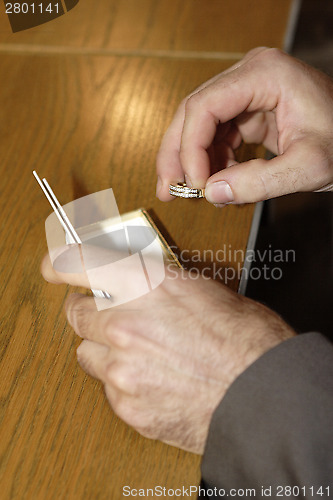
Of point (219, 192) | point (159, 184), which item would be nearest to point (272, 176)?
point (219, 192)

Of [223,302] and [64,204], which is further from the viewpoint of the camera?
[64,204]

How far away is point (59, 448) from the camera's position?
47cm

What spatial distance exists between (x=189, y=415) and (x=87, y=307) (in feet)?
0.55

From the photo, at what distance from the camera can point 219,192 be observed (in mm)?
625

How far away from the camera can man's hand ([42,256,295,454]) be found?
18.8 inches

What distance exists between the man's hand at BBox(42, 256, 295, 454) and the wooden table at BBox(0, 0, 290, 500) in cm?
3

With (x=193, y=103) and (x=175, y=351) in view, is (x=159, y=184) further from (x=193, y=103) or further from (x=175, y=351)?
(x=175, y=351)

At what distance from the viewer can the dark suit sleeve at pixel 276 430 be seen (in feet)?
1.45

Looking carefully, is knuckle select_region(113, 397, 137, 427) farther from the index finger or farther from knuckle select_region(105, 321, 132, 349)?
the index finger

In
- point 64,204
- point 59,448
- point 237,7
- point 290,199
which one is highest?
point 237,7

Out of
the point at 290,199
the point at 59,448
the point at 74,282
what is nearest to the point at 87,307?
the point at 74,282

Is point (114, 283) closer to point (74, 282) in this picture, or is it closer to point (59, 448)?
point (74, 282)

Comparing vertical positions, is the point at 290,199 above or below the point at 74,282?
below

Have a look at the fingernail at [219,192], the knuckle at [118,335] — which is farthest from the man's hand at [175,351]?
the fingernail at [219,192]
